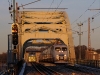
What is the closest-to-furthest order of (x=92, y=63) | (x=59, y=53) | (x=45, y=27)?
(x=92, y=63), (x=59, y=53), (x=45, y=27)

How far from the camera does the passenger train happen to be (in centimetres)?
5825

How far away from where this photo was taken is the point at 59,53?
2322 inches

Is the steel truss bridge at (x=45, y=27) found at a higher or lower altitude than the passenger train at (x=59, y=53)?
higher

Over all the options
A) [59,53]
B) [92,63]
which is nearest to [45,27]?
[59,53]

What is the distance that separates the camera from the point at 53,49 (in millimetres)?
58531

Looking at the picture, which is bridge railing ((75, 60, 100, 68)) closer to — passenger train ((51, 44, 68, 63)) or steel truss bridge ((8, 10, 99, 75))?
passenger train ((51, 44, 68, 63))

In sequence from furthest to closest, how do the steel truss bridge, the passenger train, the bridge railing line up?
the steel truss bridge, the passenger train, the bridge railing

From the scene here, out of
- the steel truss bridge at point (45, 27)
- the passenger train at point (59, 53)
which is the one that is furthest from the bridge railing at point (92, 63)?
the steel truss bridge at point (45, 27)

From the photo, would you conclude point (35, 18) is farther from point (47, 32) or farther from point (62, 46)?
point (62, 46)

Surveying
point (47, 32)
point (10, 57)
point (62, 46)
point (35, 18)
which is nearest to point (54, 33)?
point (47, 32)

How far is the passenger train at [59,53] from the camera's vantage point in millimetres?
58250

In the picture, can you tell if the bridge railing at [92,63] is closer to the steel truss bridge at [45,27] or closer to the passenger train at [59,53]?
the passenger train at [59,53]

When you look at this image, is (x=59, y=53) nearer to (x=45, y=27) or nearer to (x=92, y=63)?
(x=92, y=63)

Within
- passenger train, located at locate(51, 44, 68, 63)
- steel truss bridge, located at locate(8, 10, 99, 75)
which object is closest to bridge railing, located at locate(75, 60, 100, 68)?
passenger train, located at locate(51, 44, 68, 63)
